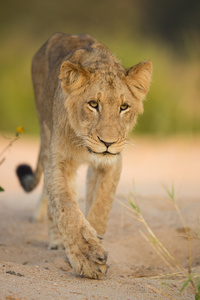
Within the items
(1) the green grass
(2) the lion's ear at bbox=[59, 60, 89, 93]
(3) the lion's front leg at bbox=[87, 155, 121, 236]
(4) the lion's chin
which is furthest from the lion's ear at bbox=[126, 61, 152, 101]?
(1) the green grass

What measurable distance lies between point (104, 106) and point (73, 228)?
792 mm

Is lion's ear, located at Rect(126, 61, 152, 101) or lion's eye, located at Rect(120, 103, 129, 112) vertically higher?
lion's ear, located at Rect(126, 61, 152, 101)

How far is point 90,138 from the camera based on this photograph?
3.86 metres

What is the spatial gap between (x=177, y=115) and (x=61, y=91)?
7.91 meters

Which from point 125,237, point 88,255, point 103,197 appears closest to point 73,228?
point 88,255

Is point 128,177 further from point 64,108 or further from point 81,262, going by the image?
point 81,262

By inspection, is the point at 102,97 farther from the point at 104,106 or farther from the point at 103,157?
the point at 103,157

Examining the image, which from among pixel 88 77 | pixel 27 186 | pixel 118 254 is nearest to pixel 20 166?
pixel 27 186

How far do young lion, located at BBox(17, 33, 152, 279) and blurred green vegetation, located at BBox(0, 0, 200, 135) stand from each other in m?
0.58

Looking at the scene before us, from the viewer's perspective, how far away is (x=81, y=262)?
11.3 ft

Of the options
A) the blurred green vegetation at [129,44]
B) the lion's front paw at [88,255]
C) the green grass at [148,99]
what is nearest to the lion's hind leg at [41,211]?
the blurred green vegetation at [129,44]

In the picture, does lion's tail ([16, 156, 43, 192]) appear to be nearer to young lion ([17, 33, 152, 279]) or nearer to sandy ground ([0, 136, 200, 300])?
sandy ground ([0, 136, 200, 300])

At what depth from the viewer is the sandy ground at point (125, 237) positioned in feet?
10.6

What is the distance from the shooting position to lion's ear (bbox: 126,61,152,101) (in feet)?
13.8
